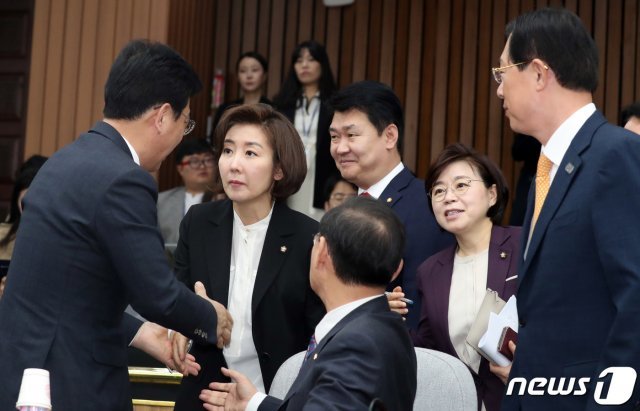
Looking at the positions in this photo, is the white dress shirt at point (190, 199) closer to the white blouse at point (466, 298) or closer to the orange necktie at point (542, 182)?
the white blouse at point (466, 298)

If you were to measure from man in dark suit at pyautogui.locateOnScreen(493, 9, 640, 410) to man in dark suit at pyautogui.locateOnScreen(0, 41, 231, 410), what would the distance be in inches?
39.3

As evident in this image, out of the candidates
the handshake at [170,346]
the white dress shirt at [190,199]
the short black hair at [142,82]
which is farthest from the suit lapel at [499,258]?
the white dress shirt at [190,199]

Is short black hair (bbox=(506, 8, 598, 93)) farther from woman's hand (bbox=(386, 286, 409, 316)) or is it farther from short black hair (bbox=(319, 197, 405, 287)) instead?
woman's hand (bbox=(386, 286, 409, 316))

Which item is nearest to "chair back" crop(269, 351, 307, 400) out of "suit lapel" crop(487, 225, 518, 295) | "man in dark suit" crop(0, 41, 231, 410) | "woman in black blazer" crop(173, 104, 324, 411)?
"man in dark suit" crop(0, 41, 231, 410)

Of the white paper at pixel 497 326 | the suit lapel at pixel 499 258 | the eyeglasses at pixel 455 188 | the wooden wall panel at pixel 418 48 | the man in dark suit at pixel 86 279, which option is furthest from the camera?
the wooden wall panel at pixel 418 48

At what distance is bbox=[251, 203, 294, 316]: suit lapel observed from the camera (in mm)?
3303

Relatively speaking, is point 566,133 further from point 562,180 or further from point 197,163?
point 197,163

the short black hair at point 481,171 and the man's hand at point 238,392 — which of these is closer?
the man's hand at point 238,392

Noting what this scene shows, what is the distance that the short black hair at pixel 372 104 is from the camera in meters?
4.05

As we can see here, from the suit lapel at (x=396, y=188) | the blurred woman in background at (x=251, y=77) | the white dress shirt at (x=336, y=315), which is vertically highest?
the blurred woman in background at (x=251, y=77)

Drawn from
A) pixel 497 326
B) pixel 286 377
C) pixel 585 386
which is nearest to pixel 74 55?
pixel 286 377

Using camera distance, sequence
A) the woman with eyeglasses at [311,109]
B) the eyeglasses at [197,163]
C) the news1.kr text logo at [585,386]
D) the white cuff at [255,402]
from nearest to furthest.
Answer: the news1.kr text logo at [585,386]
the white cuff at [255,402]
the woman with eyeglasses at [311,109]
the eyeglasses at [197,163]

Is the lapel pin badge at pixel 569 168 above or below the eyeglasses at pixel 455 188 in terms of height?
above

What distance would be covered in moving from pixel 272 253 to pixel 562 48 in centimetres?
127
